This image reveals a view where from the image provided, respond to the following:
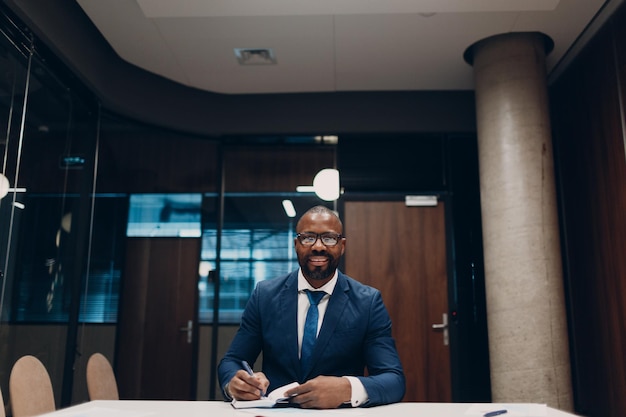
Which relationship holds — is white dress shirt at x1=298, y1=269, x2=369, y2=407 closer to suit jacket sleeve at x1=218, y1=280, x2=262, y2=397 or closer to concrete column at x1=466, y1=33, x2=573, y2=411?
suit jacket sleeve at x1=218, y1=280, x2=262, y2=397

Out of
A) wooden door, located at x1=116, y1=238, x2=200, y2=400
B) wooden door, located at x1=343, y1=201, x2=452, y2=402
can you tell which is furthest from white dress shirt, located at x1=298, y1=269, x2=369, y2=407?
wooden door, located at x1=116, y1=238, x2=200, y2=400

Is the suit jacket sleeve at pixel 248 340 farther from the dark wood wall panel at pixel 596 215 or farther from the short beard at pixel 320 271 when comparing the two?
the dark wood wall panel at pixel 596 215

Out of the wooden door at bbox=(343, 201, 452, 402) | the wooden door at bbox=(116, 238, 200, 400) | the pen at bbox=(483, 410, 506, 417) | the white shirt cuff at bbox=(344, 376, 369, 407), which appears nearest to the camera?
the pen at bbox=(483, 410, 506, 417)

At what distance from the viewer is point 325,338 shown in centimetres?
213

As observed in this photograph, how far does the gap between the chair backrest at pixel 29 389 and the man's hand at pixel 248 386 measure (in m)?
1.09

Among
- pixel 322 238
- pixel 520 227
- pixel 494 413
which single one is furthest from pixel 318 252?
pixel 520 227

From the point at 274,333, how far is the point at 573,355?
3375mm

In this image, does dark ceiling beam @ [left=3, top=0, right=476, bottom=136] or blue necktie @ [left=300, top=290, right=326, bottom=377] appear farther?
dark ceiling beam @ [left=3, top=0, right=476, bottom=136]

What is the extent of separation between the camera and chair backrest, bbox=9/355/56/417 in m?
2.26

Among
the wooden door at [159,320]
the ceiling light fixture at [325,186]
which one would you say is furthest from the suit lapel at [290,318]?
the wooden door at [159,320]

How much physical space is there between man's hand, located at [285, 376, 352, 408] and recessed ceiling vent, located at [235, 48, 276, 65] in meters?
3.14

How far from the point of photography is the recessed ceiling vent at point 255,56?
168 inches

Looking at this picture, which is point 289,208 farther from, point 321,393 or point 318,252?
point 321,393

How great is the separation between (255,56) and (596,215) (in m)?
3.02
